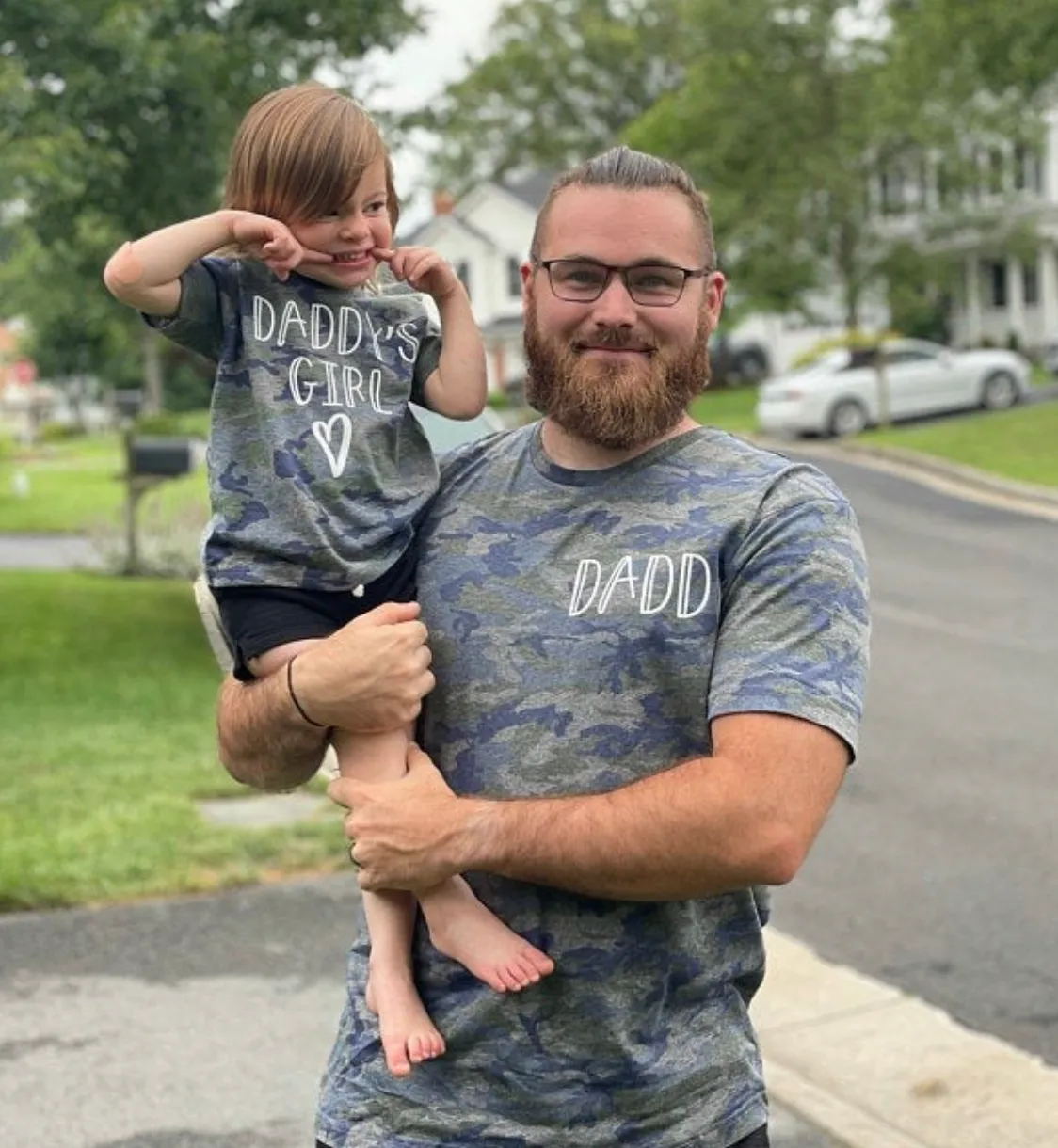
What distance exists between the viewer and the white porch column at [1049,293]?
1623 inches

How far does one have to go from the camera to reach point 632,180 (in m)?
2.24

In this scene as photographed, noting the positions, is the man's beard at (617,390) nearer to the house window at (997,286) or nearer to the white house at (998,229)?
the white house at (998,229)

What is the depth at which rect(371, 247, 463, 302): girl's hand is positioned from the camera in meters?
2.59

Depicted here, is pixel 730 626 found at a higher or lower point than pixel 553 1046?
higher

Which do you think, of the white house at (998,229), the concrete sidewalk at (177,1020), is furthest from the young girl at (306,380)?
the white house at (998,229)

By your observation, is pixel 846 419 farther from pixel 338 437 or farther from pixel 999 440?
pixel 338 437

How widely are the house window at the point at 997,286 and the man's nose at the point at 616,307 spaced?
143ft

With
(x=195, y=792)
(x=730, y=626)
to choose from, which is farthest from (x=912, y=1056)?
(x=195, y=792)

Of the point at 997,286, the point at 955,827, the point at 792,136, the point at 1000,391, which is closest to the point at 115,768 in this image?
the point at 955,827

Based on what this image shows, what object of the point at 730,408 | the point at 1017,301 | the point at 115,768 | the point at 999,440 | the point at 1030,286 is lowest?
the point at 730,408

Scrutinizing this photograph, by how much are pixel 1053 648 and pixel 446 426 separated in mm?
8956

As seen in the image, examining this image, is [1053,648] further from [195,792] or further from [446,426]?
[446,426]

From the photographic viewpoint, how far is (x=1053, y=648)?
Result: 11469mm

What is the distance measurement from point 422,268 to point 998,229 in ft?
108
